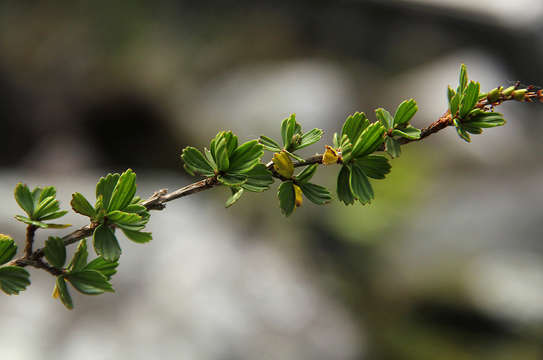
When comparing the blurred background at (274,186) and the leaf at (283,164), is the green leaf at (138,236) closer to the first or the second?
the leaf at (283,164)

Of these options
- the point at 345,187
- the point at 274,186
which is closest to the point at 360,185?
the point at 345,187

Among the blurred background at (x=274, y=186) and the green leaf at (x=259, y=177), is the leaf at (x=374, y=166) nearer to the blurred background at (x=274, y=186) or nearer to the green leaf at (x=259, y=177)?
the green leaf at (x=259, y=177)

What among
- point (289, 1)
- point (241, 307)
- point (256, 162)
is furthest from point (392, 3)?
point (256, 162)

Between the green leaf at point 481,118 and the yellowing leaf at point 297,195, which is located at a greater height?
the green leaf at point 481,118

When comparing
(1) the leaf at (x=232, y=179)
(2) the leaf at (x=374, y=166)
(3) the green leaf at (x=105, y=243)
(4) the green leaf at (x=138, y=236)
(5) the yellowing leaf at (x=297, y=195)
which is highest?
(2) the leaf at (x=374, y=166)

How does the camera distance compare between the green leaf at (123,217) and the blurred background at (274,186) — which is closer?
the green leaf at (123,217)

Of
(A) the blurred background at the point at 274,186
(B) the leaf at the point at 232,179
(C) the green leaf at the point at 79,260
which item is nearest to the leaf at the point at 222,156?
(B) the leaf at the point at 232,179
